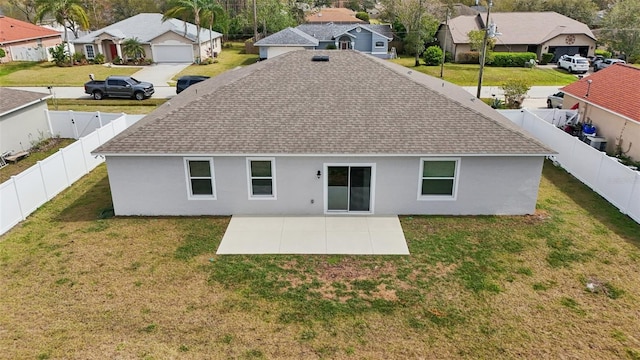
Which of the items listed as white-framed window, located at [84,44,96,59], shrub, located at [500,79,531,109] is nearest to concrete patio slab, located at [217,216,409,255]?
shrub, located at [500,79,531,109]

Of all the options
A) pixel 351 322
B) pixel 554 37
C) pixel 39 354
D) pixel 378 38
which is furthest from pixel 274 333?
pixel 554 37

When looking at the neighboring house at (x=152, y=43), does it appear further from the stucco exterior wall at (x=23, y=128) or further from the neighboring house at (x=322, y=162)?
the neighboring house at (x=322, y=162)

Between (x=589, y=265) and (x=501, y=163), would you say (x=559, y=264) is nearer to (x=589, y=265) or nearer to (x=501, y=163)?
(x=589, y=265)

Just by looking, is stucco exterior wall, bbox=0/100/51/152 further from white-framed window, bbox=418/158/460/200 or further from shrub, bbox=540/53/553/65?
shrub, bbox=540/53/553/65

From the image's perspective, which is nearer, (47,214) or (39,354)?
(39,354)

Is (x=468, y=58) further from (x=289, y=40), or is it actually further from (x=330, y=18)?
(x=330, y=18)

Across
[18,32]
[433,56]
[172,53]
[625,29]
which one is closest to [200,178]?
[172,53]
